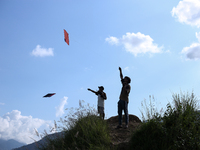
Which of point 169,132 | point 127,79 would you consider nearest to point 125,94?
point 127,79

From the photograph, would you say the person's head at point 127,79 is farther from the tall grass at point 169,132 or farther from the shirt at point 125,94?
the tall grass at point 169,132

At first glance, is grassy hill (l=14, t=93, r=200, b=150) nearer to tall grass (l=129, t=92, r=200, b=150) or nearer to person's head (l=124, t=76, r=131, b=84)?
tall grass (l=129, t=92, r=200, b=150)

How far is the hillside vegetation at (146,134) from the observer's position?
5.63 meters

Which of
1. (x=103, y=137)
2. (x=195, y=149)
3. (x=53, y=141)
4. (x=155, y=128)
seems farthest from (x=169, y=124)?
(x=53, y=141)

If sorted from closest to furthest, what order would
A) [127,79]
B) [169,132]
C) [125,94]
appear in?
[169,132] < [125,94] < [127,79]

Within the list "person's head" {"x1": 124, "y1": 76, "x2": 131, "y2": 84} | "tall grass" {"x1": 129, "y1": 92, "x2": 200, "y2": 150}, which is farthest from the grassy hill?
"person's head" {"x1": 124, "y1": 76, "x2": 131, "y2": 84}

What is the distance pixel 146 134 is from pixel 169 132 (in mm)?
680

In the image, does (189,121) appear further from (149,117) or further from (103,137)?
(103,137)

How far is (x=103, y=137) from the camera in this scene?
6059mm

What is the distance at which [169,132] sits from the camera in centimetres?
580

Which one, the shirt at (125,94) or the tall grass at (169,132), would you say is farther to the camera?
the shirt at (125,94)

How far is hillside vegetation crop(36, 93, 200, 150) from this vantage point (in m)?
5.63

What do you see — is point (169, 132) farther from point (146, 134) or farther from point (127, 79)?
point (127, 79)

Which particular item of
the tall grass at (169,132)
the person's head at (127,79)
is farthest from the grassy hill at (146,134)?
the person's head at (127,79)
